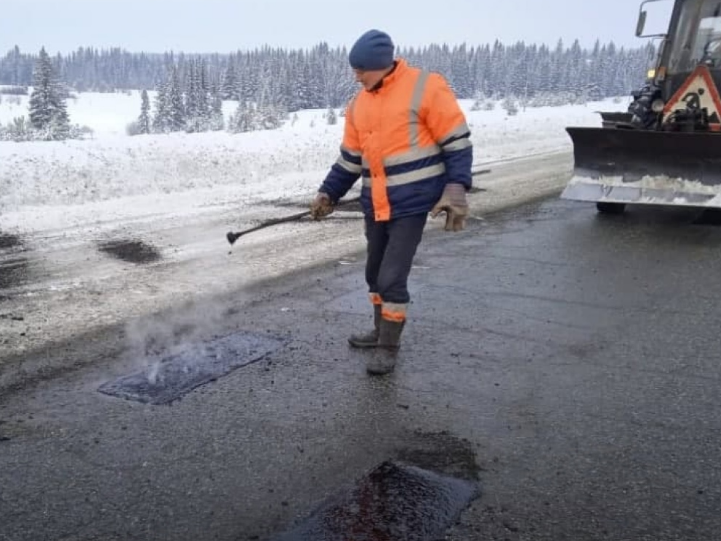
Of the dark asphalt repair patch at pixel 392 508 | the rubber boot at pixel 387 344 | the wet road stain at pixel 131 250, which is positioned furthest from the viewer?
the wet road stain at pixel 131 250

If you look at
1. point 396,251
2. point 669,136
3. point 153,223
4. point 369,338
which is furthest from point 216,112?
point 396,251

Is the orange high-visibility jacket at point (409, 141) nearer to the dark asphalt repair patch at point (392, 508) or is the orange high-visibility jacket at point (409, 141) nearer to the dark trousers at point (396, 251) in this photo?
the dark trousers at point (396, 251)

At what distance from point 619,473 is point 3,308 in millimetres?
4270

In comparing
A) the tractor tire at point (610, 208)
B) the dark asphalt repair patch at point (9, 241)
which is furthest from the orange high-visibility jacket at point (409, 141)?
the tractor tire at point (610, 208)

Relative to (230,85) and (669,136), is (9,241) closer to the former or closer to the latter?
(669,136)

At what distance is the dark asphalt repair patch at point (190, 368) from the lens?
145 inches

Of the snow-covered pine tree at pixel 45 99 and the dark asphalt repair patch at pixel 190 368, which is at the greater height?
the dark asphalt repair patch at pixel 190 368

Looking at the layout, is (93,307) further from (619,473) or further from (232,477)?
(619,473)

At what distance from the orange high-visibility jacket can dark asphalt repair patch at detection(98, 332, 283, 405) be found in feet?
3.81

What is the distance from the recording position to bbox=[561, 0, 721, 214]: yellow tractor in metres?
8.14

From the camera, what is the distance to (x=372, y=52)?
3828mm

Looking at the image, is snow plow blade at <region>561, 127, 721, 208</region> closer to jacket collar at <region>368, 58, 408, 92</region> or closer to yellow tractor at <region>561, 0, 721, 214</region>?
yellow tractor at <region>561, 0, 721, 214</region>

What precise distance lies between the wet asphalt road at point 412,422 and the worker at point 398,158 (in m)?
0.49

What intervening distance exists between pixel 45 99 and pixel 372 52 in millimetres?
61480
